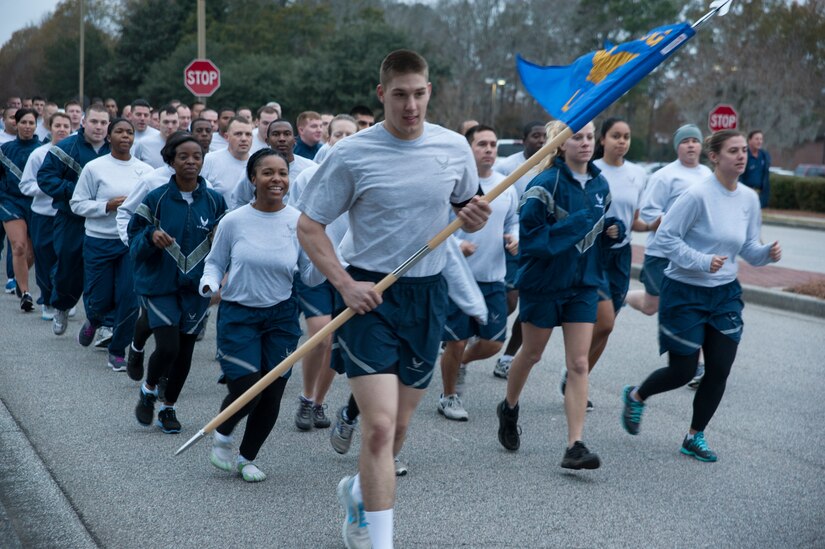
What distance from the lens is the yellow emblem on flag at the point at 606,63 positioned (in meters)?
4.88

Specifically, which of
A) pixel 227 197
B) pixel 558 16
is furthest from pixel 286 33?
pixel 227 197

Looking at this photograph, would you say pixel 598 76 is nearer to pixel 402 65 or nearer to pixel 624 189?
pixel 402 65

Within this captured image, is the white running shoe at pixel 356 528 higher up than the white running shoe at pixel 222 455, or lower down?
higher up

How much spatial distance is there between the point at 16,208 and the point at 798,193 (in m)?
26.9

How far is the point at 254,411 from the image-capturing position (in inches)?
222

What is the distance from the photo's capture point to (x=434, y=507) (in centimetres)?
526

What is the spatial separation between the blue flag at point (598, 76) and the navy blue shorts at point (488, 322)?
2172 mm

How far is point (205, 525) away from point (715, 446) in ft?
10.4

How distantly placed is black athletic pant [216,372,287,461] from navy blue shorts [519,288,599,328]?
145 centimetres

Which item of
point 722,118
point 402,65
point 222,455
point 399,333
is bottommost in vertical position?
point 222,455

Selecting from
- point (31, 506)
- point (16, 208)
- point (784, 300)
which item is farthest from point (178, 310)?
point (784, 300)

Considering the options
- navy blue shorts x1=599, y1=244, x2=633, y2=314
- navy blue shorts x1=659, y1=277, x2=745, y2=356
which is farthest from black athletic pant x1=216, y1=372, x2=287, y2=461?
navy blue shorts x1=599, y1=244, x2=633, y2=314

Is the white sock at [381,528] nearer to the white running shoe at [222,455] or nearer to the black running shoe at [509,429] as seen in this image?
the white running shoe at [222,455]

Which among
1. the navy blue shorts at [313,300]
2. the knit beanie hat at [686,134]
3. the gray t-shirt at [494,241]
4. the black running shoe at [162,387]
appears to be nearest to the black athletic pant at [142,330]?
the black running shoe at [162,387]
